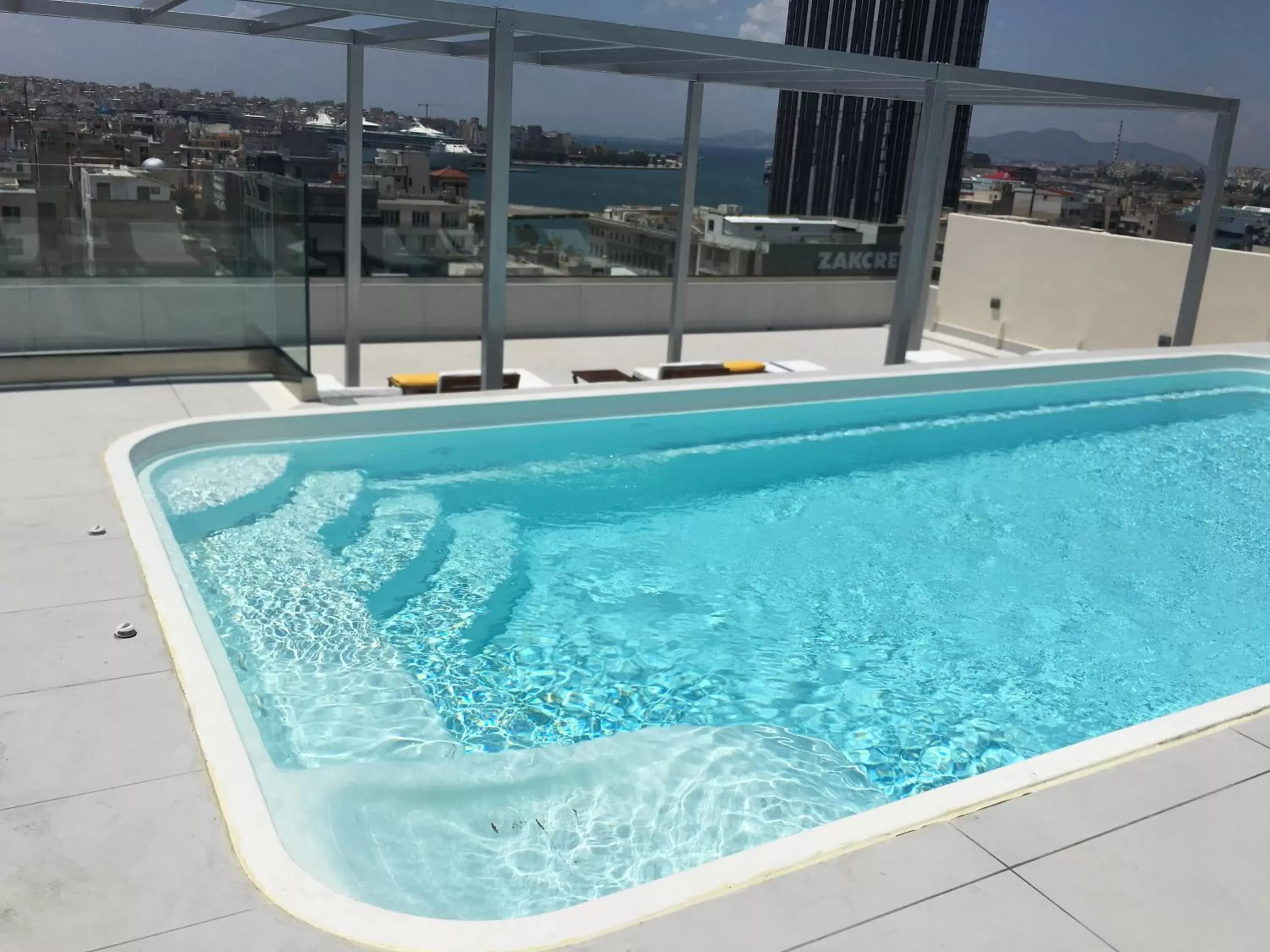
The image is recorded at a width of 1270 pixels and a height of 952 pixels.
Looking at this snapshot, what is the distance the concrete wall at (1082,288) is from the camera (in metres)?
14.3

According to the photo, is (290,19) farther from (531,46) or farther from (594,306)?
(594,306)

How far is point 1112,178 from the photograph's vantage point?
36.7 m

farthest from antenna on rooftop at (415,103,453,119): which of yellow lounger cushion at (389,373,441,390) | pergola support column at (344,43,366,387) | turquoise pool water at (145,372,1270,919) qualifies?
turquoise pool water at (145,372,1270,919)

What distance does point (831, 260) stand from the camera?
1669 cm

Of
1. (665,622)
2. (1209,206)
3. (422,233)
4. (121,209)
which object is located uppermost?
(1209,206)

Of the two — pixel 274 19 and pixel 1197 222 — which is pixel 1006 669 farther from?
pixel 1197 222

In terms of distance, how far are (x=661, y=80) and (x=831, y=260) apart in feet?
20.1

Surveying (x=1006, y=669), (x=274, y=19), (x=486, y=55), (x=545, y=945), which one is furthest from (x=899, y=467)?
(x=545, y=945)

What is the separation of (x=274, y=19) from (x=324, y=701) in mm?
6099

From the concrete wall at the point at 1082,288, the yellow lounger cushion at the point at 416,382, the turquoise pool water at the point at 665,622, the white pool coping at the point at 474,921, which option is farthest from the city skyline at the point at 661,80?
the white pool coping at the point at 474,921

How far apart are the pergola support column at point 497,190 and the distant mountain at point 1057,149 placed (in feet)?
102

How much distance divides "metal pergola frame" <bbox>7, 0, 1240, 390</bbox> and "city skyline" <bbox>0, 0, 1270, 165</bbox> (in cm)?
35

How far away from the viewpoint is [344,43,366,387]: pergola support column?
352 inches

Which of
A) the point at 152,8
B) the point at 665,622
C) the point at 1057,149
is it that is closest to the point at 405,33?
the point at 152,8
